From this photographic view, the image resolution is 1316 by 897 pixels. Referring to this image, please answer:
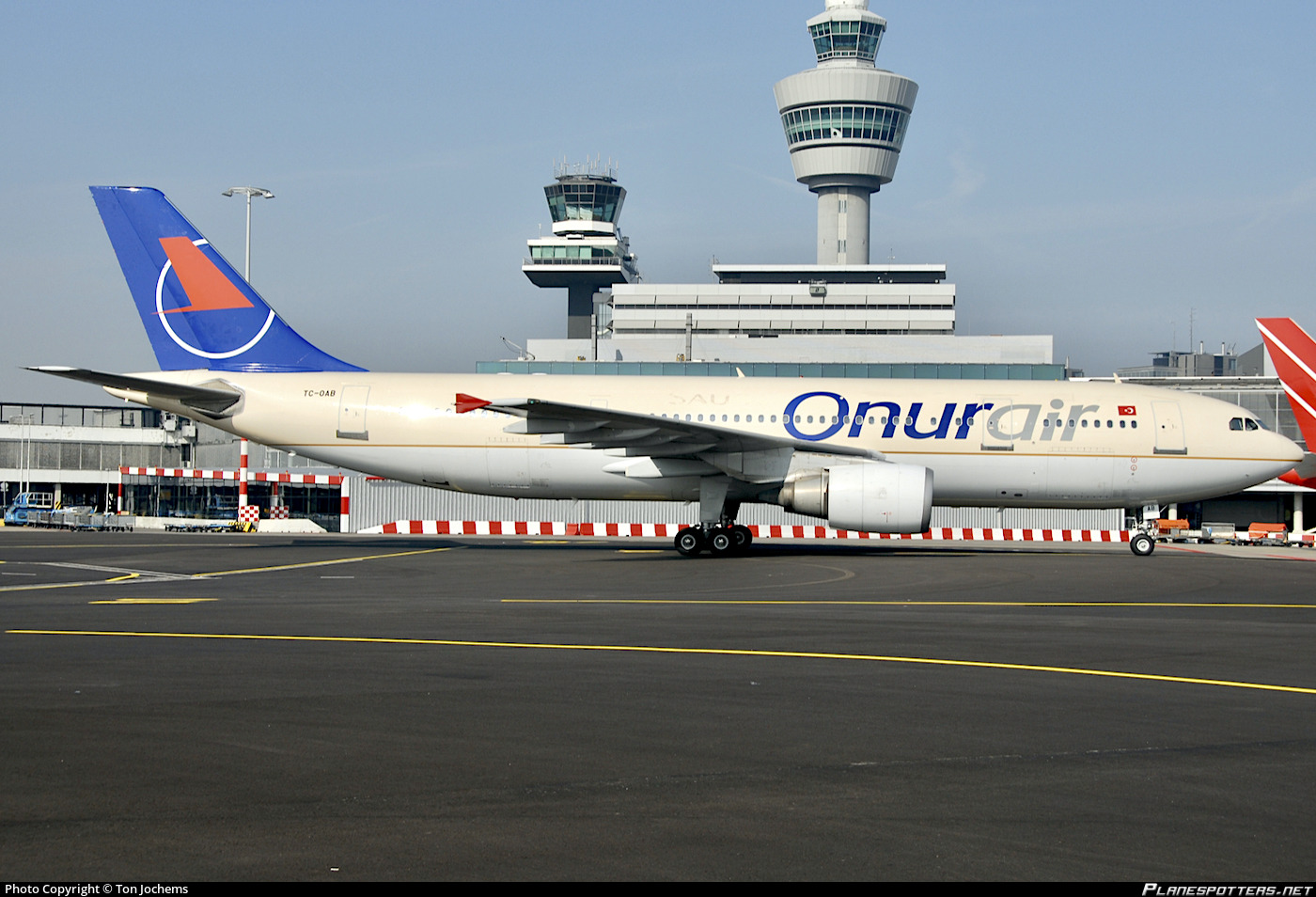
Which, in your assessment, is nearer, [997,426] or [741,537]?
[741,537]

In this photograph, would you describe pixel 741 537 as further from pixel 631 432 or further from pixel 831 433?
pixel 631 432

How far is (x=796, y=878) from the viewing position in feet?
14.1

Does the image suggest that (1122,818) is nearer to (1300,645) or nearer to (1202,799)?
(1202,799)

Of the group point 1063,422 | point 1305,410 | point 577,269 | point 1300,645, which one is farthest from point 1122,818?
point 577,269

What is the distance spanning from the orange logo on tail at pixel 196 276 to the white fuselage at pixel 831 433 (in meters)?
1.58

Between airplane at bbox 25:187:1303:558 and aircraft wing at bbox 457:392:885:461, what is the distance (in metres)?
0.14

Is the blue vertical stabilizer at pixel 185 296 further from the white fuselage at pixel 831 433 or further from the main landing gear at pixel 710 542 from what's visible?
the main landing gear at pixel 710 542

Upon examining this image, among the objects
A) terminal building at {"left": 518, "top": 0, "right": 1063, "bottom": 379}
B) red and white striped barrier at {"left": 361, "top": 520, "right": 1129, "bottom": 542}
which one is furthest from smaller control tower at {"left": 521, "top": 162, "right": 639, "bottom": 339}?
red and white striped barrier at {"left": 361, "top": 520, "right": 1129, "bottom": 542}

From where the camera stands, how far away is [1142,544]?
82.2 feet

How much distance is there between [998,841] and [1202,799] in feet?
4.55

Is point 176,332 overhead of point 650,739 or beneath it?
overhead

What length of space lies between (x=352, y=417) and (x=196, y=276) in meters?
4.78

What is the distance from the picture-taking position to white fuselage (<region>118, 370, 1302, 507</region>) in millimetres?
23578

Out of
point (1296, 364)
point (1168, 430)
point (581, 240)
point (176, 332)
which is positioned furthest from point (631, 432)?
point (581, 240)
